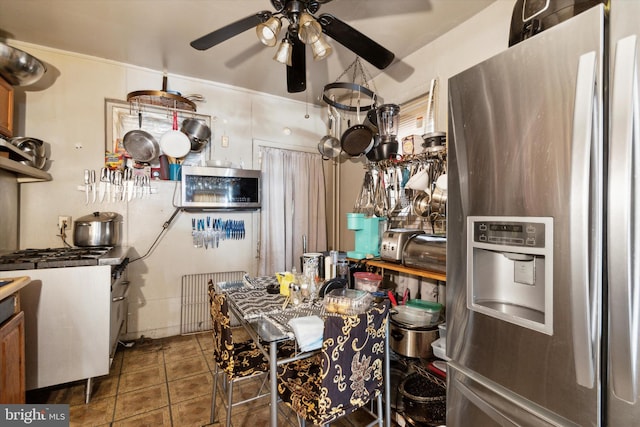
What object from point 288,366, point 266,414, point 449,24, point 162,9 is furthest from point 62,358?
point 449,24

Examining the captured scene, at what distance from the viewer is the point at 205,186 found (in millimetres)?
2992

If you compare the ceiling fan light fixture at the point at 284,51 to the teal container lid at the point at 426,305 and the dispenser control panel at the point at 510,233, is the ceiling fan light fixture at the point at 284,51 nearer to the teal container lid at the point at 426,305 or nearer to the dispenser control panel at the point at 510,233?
the dispenser control panel at the point at 510,233

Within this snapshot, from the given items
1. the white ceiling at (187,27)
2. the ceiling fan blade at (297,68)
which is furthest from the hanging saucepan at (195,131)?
the ceiling fan blade at (297,68)

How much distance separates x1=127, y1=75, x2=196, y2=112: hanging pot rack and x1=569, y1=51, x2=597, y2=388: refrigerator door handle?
2705mm

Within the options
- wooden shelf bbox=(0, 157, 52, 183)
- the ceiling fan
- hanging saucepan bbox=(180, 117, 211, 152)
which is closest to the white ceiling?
hanging saucepan bbox=(180, 117, 211, 152)

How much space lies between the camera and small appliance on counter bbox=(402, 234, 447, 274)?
5.63 ft

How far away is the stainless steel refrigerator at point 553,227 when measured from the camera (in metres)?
0.73

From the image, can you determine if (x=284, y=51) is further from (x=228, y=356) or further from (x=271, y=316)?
(x=228, y=356)

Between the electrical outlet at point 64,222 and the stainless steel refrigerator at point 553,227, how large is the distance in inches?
124

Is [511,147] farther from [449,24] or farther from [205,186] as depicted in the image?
[205,186]

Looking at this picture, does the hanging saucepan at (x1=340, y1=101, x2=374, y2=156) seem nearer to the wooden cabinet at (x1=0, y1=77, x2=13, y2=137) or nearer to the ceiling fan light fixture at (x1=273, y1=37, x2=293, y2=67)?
the ceiling fan light fixture at (x1=273, y1=37, x2=293, y2=67)

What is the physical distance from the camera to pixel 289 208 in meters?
3.54

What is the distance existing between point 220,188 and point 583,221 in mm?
2909

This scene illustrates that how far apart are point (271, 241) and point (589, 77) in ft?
9.91
